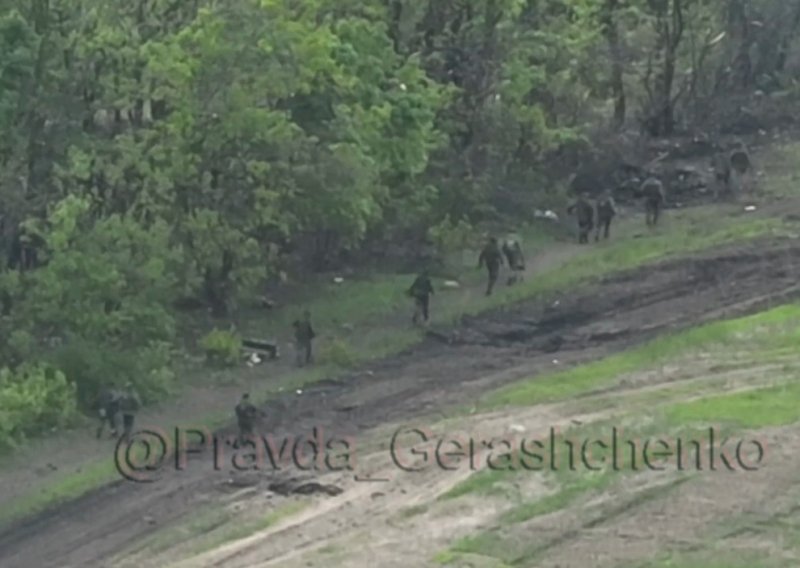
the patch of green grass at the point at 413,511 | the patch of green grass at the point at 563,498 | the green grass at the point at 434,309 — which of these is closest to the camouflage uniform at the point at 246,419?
the green grass at the point at 434,309

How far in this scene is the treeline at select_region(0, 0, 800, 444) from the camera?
30297mm

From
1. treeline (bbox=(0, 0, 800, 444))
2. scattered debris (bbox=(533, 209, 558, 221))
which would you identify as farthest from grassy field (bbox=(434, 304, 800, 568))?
scattered debris (bbox=(533, 209, 558, 221))

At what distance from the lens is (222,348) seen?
32.4 meters

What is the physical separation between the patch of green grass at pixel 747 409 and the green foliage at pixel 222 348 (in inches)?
319

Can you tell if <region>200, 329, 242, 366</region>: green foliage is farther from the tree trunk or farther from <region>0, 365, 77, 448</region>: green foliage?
the tree trunk

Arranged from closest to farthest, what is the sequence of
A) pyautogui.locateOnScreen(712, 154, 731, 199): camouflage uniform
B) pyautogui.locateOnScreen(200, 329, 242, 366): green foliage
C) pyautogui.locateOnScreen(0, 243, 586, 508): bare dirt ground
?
1. pyautogui.locateOnScreen(0, 243, 586, 508): bare dirt ground
2. pyautogui.locateOnScreen(200, 329, 242, 366): green foliage
3. pyautogui.locateOnScreen(712, 154, 731, 199): camouflage uniform

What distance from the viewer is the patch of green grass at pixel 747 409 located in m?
26.5

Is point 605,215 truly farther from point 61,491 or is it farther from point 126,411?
point 61,491

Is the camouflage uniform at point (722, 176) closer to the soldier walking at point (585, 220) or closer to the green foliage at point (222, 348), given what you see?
the soldier walking at point (585, 220)

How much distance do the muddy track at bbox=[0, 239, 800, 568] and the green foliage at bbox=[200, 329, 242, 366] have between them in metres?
1.94

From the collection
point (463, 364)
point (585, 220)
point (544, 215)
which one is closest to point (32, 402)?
point (463, 364)

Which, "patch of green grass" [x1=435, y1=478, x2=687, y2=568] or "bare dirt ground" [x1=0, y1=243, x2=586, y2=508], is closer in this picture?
"patch of green grass" [x1=435, y1=478, x2=687, y2=568]

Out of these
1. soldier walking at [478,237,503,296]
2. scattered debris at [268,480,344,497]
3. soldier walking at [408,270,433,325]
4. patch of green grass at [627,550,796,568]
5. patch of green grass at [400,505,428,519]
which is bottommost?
patch of green grass at [627,550,796,568]

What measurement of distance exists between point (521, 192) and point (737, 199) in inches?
187
